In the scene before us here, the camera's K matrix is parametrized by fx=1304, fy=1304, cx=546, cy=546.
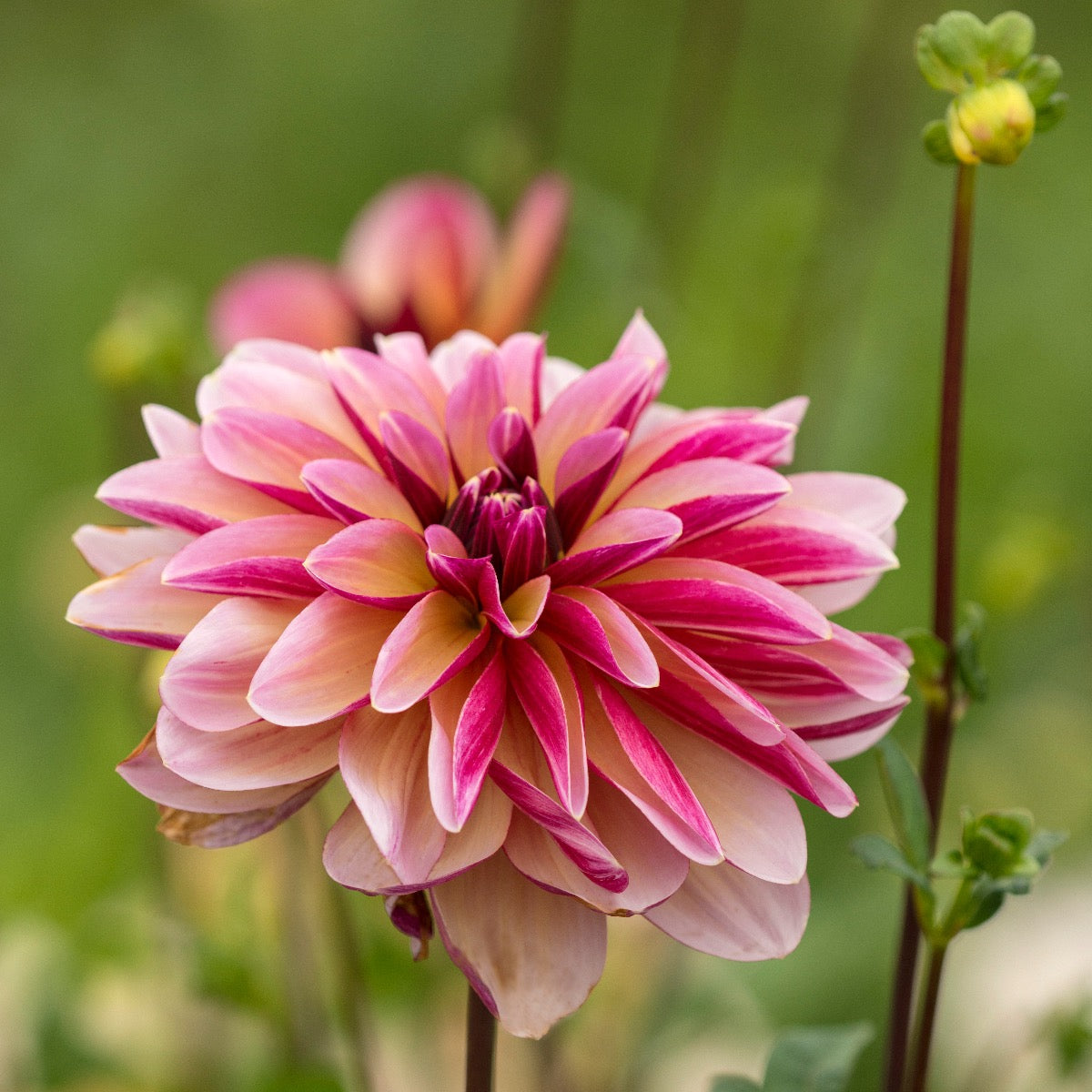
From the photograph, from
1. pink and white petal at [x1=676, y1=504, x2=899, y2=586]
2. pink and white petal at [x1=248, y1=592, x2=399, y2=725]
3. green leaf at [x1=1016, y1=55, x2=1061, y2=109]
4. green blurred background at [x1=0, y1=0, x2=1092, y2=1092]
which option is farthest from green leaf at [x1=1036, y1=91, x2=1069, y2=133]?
green blurred background at [x1=0, y1=0, x2=1092, y2=1092]

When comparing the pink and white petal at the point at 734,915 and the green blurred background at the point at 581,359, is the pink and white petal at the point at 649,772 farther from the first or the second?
the green blurred background at the point at 581,359

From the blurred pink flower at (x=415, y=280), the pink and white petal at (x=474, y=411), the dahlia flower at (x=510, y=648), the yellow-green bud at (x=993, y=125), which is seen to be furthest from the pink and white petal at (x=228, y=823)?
the blurred pink flower at (x=415, y=280)

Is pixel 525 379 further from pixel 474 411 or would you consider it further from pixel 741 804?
pixel 741 804

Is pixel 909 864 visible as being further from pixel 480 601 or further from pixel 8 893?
pixel 8 893

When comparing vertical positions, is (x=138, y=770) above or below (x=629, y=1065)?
above

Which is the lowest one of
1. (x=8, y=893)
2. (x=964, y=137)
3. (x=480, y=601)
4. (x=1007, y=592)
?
(x=8, y=893)

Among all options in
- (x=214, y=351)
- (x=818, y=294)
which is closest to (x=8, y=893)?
(x=214, y=351)
